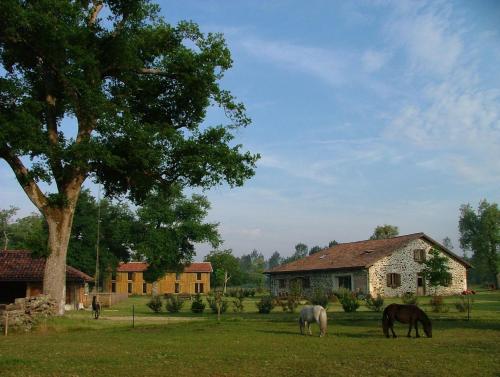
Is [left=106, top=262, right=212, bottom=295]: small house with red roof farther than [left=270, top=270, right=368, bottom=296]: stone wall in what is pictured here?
Yes

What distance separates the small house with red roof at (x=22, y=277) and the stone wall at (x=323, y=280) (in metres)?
24.9

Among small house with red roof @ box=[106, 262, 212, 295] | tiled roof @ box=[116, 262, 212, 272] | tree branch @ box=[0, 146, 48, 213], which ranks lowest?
small house with red roof @ box=[106, 262, 212, 295]

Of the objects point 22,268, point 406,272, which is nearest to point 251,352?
point 22,268

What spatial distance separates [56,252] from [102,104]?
7.07 metres

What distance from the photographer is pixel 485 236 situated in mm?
81812

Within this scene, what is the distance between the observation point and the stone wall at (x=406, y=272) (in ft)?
168

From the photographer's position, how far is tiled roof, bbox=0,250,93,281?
127ft

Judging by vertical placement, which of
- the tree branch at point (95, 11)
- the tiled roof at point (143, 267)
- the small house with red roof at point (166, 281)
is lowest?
the small house with red roof at point (166, 281)

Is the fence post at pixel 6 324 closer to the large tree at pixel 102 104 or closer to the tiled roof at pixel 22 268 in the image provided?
the large tree at pixel 102 104

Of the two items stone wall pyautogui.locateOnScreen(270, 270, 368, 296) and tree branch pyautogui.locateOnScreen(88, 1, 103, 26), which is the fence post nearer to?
tree branch pyautogui.locateOnScreen(88, 1, 103, 26)

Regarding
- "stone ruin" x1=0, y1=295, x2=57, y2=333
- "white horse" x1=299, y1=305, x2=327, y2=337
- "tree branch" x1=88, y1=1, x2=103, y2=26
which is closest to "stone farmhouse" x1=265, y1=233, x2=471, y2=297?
"white horse" x1=299, y1=305, x2=327, y2=337

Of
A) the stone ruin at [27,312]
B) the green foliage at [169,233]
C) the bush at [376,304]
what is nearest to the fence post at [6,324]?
the stone ruin at [27,312]

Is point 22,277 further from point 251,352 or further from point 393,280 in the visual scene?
point 393,280

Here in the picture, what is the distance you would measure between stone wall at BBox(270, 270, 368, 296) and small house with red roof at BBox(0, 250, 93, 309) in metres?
24.9
